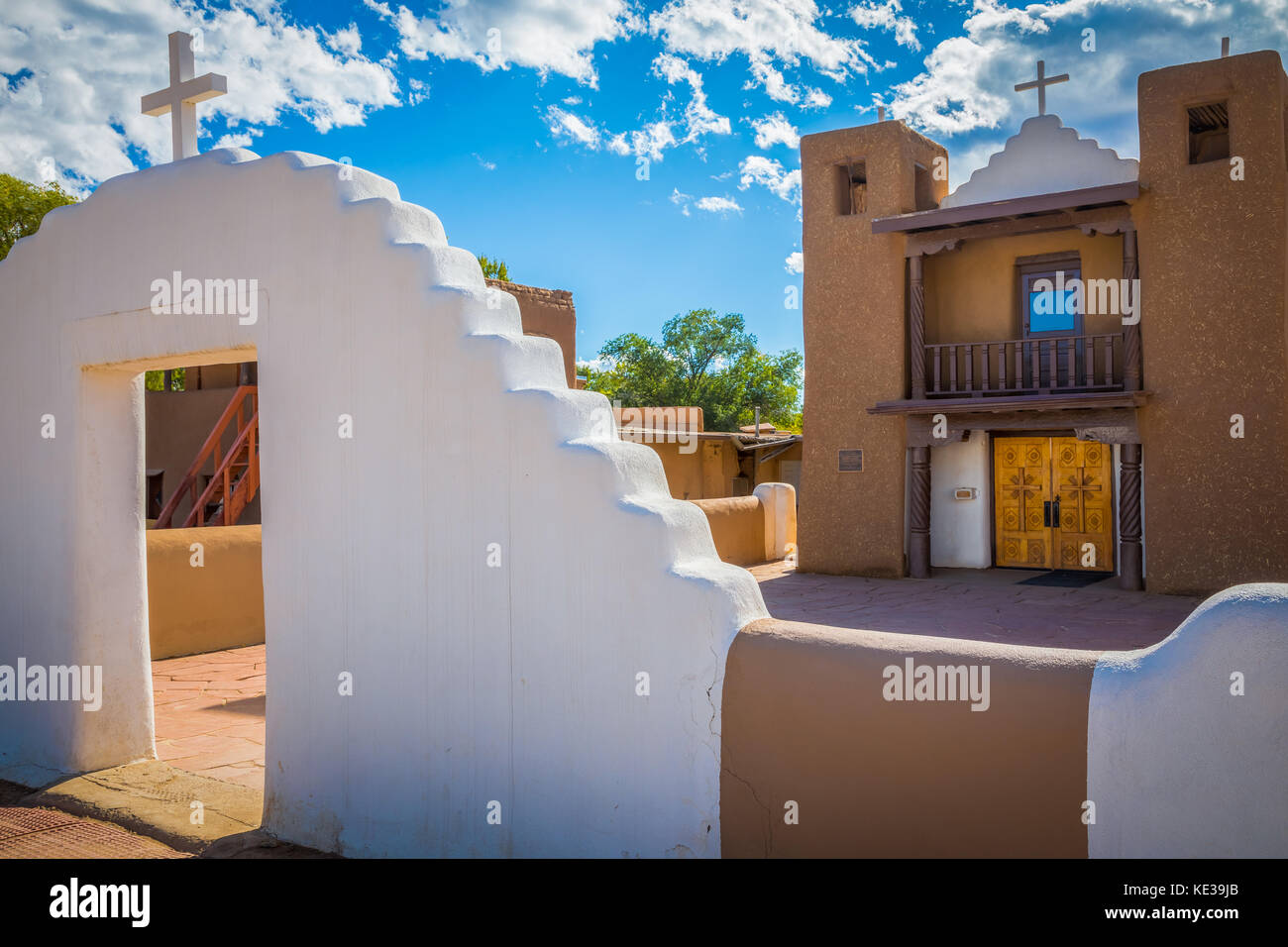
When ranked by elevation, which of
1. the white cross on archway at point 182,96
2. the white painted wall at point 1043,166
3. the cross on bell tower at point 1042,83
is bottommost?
the white cross on archway at point 182,96

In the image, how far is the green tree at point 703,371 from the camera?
154ft

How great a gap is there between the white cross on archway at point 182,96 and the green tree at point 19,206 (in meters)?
25.0

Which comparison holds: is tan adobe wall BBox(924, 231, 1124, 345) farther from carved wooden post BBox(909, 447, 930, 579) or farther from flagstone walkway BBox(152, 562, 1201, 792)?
flagstone walkway BBox(152, 562, 1201, 792)

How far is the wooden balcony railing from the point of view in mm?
14266

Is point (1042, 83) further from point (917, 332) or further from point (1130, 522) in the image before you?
point (1130, 522)

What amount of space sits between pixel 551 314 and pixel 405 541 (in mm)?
11942

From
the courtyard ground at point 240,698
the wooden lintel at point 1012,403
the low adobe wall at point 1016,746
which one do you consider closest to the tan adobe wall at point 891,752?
the low adobe wall at point 1016,746

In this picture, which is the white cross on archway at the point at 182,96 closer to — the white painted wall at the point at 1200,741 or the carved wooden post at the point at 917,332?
the white painted wall at the point at 1200,741

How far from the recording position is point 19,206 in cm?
2712

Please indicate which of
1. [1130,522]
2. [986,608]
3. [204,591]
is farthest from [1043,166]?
[204,591]

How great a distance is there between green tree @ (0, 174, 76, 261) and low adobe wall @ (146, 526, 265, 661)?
70.6 feet

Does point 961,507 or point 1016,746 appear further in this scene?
point 961,507

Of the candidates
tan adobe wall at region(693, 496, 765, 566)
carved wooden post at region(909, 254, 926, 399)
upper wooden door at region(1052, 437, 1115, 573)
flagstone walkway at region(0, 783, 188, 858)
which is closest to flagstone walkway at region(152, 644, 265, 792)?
flagstone walkway at region(0, 783, 188, 858)
